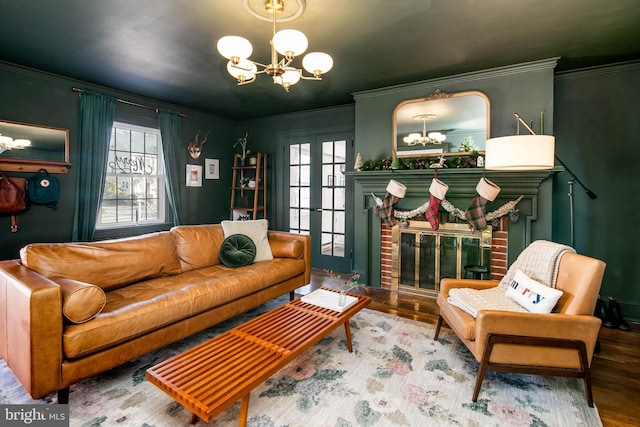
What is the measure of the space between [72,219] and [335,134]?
3.57 meters

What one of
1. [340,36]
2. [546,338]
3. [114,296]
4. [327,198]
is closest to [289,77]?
[340,36]

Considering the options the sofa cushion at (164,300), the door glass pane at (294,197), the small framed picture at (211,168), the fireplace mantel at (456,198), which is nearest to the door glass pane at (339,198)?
the fireplace mantel at (456,198)

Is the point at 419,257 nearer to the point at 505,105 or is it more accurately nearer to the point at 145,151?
the point at 505,105

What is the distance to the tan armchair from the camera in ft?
5.95

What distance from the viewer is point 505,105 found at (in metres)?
3.29

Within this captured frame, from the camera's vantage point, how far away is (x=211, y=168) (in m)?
5.29

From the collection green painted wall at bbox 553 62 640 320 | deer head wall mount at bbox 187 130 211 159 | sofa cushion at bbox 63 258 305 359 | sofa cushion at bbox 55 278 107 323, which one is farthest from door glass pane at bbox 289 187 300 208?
sofa cushion at bbox 55 278 107 323

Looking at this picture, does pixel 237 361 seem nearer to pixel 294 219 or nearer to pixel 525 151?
pixel 525 151

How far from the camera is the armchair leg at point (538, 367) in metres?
1.81

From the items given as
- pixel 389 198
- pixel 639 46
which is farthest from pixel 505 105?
pixel 389 198

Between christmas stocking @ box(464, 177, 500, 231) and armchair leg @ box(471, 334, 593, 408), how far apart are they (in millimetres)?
1656

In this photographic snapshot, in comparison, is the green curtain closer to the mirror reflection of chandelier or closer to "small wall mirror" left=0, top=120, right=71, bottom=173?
"small wall mirror" left=0, top=120, right=71, bottom=173

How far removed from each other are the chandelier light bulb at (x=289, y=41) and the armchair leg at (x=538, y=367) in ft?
6.78

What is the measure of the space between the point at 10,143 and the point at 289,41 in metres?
3.28
